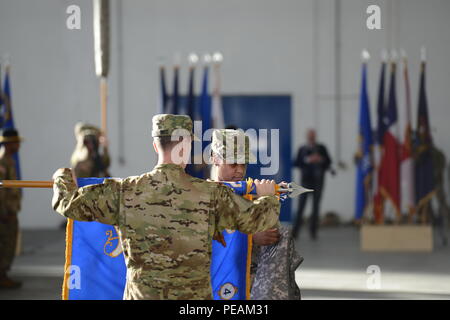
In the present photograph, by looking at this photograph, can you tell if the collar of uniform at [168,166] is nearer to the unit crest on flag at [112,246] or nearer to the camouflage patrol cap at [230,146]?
the camouflage patrol cap at [230,146]

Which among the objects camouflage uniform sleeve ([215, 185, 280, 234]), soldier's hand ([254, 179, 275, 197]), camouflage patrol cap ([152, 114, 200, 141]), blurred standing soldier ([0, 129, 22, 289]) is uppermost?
camouflage patrol cap ([152, 114, 200, 141])

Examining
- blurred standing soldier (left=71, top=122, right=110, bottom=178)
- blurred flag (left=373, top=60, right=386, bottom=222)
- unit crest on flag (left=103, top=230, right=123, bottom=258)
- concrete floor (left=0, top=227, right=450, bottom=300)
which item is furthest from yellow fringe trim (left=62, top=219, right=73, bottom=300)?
blurred flag (left=373, top=60, right=386, bottom=222)

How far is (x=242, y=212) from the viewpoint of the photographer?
9.56 feet

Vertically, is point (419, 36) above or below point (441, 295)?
above

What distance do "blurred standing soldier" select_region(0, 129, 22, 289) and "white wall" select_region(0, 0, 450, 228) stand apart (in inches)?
208

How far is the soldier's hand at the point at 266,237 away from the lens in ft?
11.5

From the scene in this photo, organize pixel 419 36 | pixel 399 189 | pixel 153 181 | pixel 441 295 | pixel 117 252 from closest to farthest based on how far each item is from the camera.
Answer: pixel 153 181
pixel 117 252
pixel 441 295
pixel 399 189
pixel 419 36

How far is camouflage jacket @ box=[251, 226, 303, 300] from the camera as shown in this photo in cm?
353

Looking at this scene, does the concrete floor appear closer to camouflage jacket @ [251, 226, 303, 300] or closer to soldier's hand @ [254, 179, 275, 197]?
camouflage jacket @ [251, 226, 303, 300]

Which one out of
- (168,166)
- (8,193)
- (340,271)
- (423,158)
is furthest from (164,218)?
(423,158)
